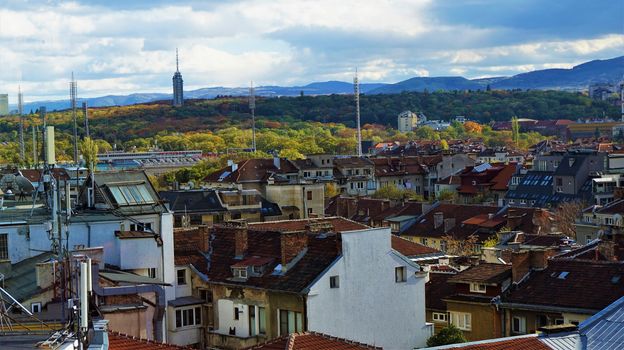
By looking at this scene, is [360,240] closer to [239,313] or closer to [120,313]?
[239,313]

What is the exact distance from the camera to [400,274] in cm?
3422

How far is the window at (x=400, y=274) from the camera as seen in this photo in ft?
112

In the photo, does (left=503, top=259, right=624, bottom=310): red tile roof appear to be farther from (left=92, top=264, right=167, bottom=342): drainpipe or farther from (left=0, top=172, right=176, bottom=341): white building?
(left=92, top=264, right=167, bottom=342): drainpipe

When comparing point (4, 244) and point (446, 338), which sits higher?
point (4, 244)

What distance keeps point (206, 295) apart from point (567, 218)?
49.4m

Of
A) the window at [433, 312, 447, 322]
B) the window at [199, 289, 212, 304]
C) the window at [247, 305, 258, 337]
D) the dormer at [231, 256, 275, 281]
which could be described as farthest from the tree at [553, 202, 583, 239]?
the window at [247, 305, 258, 337]

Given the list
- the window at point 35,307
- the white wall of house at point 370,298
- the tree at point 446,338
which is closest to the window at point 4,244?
the window at point 35,307

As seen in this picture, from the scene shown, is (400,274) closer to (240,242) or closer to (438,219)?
(240,242)

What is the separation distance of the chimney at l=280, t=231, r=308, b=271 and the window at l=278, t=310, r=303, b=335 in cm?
150

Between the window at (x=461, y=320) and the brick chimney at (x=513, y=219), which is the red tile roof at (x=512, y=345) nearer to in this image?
the window at (x=461, y=320)

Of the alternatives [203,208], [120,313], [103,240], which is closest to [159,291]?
[120,313]

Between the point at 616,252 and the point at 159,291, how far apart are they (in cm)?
2066

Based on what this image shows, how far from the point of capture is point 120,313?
26781mm

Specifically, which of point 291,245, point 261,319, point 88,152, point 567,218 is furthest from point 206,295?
point 567,218
